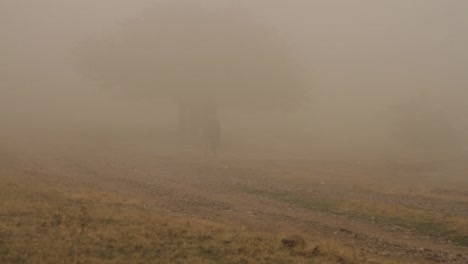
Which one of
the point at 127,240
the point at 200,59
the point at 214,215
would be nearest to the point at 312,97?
the point at 200,59

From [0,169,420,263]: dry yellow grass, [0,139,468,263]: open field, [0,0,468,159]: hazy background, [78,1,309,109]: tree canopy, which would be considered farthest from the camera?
[0,0,468,159]: hazy background

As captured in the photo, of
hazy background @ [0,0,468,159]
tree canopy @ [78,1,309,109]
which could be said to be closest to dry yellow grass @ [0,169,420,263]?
hazy background @ [0,0,468,159]

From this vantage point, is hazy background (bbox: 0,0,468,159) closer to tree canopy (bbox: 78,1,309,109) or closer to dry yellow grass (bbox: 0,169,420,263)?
tree canopy (bbox: 78,1,309,109)

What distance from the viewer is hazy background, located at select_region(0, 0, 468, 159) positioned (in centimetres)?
7350

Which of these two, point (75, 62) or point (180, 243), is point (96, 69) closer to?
point (75, 62)

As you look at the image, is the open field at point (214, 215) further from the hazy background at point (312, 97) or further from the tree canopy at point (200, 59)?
the hazy background at point (312, 97)

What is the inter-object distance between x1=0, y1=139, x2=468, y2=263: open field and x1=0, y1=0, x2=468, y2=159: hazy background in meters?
28.1

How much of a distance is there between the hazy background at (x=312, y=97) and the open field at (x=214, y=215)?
92.2 ft

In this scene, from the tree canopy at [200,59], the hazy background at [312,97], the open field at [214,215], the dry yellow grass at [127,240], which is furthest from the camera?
the hazy background at [312,97]

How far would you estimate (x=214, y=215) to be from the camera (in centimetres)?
2233

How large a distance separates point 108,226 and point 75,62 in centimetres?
6570

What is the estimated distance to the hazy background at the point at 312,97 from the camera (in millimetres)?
73500

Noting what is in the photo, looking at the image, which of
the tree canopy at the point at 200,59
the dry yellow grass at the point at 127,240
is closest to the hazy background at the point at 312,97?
the tree canopy at the point at 200,59

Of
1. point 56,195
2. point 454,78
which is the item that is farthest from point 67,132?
point 454,78
